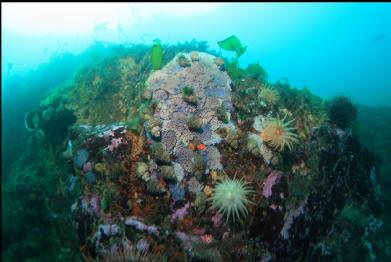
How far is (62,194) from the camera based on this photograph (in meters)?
7.54

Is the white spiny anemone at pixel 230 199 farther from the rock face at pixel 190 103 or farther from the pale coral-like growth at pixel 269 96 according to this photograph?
the pale coral-like growth at pixel 269 96

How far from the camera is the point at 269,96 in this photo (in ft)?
24.2

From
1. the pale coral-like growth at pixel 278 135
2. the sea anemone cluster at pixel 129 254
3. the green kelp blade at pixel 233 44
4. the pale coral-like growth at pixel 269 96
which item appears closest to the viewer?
the sea anemone cluster at pixel 129 254

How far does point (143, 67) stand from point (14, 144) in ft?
24.4

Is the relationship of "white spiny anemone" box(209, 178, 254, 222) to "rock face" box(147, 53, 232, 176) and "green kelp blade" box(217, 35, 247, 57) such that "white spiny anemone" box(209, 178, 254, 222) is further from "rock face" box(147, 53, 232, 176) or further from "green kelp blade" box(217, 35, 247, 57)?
"green kelp blade" box(217, 35, 247, 57)

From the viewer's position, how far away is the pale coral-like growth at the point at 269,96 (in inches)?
288

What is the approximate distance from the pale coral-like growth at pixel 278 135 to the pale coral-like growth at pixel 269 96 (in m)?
0.93

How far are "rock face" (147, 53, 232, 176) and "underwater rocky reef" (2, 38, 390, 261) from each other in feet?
0.08

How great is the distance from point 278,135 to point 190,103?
2042mm

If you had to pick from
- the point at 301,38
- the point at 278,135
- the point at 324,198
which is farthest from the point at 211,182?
the point at 301,38

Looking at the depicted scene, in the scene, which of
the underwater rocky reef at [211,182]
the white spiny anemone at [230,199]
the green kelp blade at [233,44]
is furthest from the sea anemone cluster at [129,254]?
the green kelp blade at [233,44]

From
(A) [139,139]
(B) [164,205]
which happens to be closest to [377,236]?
(B) [164,205]

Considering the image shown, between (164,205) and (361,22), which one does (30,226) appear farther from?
(361,22)

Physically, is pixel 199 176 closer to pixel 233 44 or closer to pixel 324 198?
pixel 324 198
